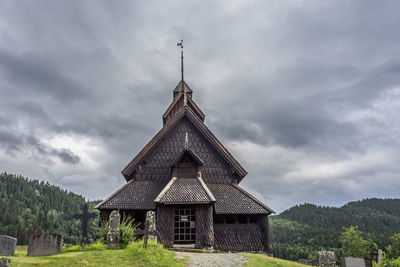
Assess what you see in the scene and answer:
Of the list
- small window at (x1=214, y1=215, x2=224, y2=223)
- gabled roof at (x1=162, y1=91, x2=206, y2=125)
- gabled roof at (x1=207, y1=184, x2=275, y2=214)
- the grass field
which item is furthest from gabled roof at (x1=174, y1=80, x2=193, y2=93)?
the grass field

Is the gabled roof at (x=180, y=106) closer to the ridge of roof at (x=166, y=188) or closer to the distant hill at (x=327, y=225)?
the ridge of roof at (x=166, y=188)

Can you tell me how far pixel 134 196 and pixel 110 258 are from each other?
30.1 feet

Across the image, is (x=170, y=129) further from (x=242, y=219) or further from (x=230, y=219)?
(x=242, y=219)

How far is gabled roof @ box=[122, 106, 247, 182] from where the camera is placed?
20750mm

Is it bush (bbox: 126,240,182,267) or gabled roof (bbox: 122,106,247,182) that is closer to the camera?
bush (bbox: 126,240,182,267)

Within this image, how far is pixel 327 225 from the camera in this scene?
124250 mm

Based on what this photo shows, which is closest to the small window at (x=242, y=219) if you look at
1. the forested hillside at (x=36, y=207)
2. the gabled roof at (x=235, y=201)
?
the gabled roof at (x=235, y=201)

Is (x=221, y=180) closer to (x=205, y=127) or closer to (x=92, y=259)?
(x=205, y=127)

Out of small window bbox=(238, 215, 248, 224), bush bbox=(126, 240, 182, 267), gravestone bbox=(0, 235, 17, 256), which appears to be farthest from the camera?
small window bbox=(238, 215, 248, 224)

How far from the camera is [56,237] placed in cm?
1117

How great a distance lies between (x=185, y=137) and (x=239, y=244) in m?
8.14

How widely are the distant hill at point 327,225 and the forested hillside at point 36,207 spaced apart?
62.7 metres

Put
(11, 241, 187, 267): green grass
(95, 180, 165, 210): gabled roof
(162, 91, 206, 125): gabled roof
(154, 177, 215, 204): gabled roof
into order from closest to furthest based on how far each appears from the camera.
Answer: (11, 241, 187, 267): green grass, (154, 177, 215, 204): gabled roof, (95, 180, 165, 210): gabled roof, (162, 91, 206, 125): gabled roof

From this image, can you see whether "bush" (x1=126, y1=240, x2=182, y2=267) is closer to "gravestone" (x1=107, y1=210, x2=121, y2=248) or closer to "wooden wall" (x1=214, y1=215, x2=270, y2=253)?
"gravestone" (x1=107, y1=210, x2=121, y2=248)
